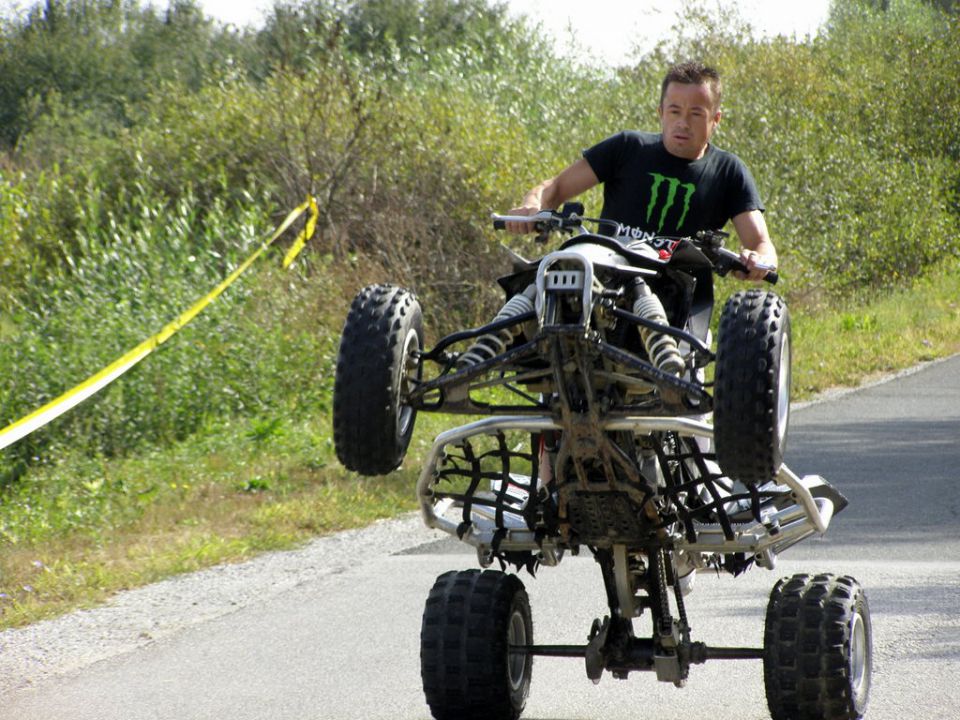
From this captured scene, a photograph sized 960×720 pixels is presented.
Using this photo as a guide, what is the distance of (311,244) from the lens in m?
16.6

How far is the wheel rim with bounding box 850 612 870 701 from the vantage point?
4.64 metres

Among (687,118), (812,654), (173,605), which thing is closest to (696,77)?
(687,118)

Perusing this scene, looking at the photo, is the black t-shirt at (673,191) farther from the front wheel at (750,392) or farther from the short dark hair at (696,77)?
the front wheel at (750,392)

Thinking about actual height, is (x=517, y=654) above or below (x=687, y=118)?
below

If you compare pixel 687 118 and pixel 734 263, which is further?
pixel 687 118

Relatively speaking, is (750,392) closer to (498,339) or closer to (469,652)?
(498,339)

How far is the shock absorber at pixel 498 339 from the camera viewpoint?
13.3 feet

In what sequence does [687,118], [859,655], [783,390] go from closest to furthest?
[783,390] < [859,655] < [687,118]

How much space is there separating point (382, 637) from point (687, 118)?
2690 millimetres

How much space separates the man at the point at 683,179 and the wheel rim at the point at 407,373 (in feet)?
2.59

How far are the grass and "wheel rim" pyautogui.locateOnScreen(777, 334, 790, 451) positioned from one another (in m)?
3.92

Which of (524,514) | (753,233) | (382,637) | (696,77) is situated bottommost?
(382,637)

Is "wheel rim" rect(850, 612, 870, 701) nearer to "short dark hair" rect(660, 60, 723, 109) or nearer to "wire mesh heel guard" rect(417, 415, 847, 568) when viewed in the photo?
"wire mesh heel guard" rect(417, 415, 847, 568)

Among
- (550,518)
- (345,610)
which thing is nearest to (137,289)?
(345,610)
